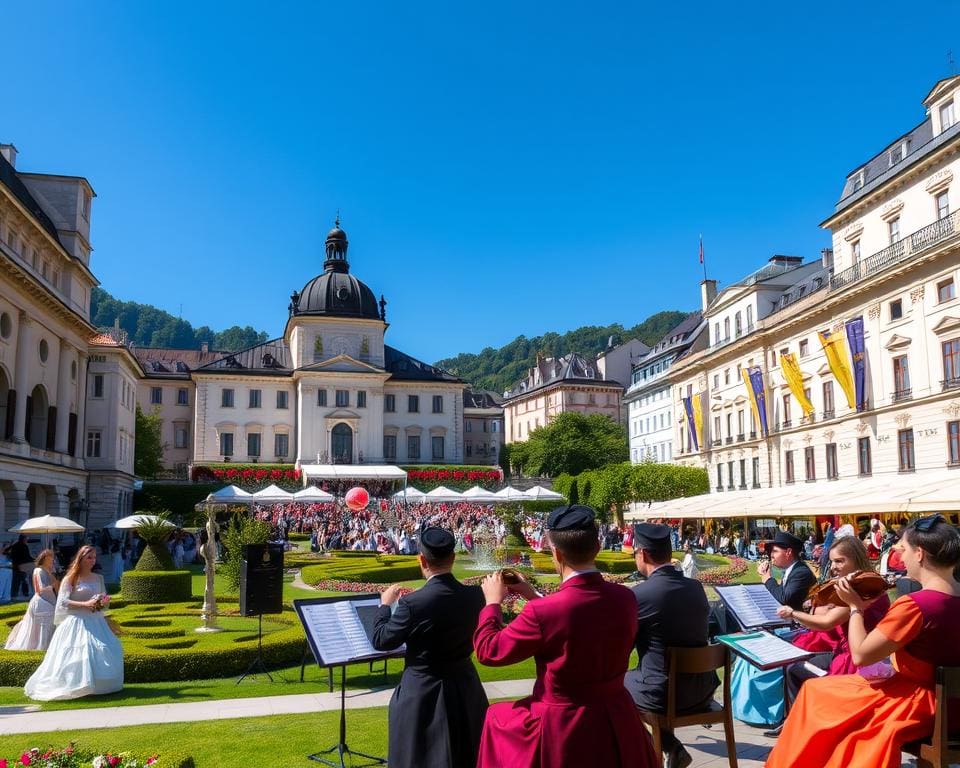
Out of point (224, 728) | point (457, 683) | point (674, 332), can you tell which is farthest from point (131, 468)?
point (457, 683)

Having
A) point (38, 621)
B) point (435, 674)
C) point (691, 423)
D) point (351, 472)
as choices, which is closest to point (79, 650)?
point (38, 621)

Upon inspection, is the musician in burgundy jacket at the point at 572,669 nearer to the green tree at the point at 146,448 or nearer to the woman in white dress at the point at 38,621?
the woman in white dress at the point at 38,621

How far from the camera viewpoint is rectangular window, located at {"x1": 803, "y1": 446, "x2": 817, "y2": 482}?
141ft

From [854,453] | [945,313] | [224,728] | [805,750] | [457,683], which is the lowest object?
[224,728]

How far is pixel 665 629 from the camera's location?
5816 millimetres

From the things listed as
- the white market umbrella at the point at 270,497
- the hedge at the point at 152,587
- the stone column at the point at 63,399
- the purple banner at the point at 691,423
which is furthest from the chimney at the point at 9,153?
the purple banner at the point at 691,423

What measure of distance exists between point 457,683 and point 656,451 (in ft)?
215

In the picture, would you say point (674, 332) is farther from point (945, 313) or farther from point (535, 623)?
point (535, 623)

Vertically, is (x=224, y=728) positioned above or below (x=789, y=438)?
below

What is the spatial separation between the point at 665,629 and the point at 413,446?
68684mm

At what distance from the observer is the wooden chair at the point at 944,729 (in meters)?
4.63

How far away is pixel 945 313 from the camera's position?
107ft

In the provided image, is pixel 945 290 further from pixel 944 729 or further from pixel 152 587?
pixel 944 729

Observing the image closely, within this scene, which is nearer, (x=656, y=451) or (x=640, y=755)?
(x=640, y=755)
